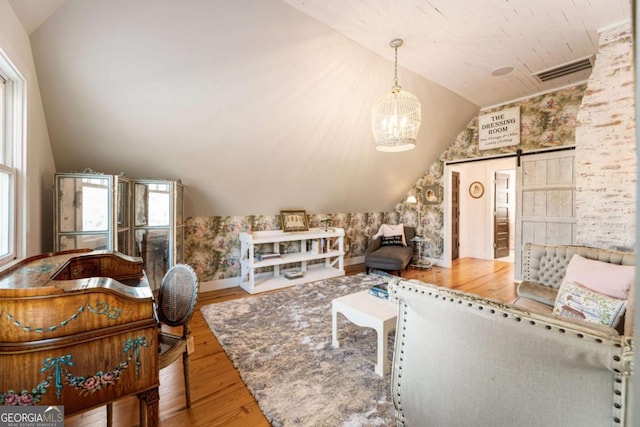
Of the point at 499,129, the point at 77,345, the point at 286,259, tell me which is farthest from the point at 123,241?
the point at 499,129

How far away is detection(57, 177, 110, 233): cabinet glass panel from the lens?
86.9 inches

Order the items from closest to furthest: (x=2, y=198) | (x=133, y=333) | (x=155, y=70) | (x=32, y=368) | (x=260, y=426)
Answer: (x=32, y=368) → (x=133, y=333) → (x=260, y=426) → (x=2, y=198) → (x=155, y=70)

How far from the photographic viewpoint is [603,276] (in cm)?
183

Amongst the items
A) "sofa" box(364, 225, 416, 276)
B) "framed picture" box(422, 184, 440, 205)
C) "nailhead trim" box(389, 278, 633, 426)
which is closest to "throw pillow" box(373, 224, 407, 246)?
"sofa" box(364, 225, 416, 276)

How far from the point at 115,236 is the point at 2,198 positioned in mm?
825

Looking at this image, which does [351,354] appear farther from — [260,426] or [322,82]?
[322,82]

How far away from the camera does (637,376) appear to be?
41 cm

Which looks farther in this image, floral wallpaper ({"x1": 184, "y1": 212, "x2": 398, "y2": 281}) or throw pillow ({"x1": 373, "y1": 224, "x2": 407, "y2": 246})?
throw pillow ({"x1": 373, "y1": 224, "x2": 407, "y2": 246})

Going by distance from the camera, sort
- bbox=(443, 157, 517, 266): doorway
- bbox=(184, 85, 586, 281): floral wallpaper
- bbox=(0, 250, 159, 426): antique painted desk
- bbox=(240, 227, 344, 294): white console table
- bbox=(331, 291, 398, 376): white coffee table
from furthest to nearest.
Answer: bbox=(443, 157, 517, 266): doorway < bbox=(240, 227, 344, 294): white console table < bbox=(184, 85, 586, 281): floral wallpaper < bbox=(331, 291, 398, 376): white coffee table < bbox=(0, 250, 159, 426): antique painted desk

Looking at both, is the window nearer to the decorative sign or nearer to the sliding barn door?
the decorative sign

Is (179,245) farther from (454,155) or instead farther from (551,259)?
(454,155)

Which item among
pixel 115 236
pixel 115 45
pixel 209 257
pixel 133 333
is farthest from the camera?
pixel 209 257

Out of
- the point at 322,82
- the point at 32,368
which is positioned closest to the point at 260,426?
the point at 32,368

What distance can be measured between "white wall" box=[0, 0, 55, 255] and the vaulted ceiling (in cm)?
10
